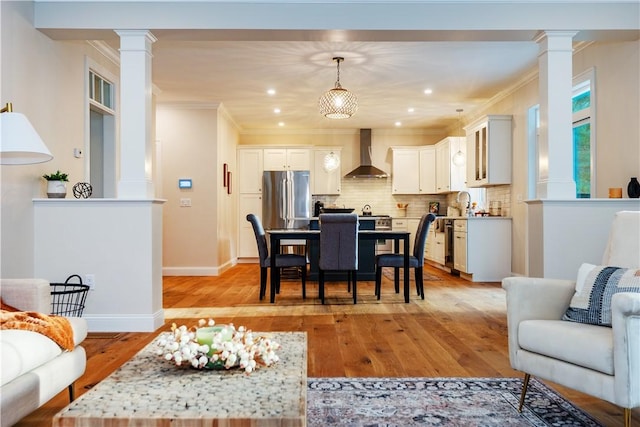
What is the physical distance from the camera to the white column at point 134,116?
3885 millimetres

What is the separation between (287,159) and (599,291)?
7.57 meters

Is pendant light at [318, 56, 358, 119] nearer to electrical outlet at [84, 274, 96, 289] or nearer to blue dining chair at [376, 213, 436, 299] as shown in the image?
blue dining chair at [376, 213, 436, 299]

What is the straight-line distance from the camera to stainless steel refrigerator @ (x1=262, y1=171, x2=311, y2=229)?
29.8 ft

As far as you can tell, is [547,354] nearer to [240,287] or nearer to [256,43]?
[256,43]

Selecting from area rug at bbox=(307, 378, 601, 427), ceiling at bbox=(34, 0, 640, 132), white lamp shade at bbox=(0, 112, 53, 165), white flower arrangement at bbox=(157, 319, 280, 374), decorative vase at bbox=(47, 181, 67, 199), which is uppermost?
ceiling at bbox=(34, 0, 640, 132)

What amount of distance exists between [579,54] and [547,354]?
412 centimetres

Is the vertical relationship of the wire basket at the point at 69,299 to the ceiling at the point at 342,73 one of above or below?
below

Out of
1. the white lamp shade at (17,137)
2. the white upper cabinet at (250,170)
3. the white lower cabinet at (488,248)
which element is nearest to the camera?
the white lamp shade at (17,137)

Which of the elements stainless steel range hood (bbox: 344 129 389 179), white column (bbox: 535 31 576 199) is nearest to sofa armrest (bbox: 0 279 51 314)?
white column (bbox: 535 31 576 199)

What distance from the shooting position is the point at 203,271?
24.6 feet

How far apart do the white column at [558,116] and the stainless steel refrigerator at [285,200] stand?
554 cm

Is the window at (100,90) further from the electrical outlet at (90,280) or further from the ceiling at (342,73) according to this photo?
the electrical outlet at (90,280)

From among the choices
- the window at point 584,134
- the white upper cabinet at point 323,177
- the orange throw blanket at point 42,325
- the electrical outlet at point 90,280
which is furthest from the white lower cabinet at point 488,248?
the orange throw blanket at point 42,325

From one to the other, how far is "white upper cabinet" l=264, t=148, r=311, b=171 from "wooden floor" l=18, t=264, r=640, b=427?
138 inches
